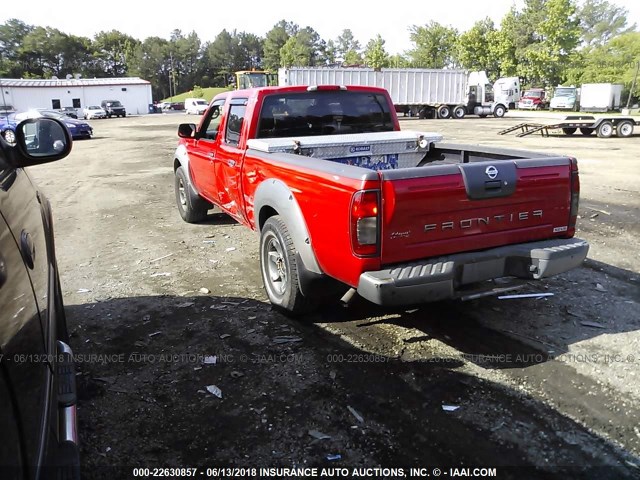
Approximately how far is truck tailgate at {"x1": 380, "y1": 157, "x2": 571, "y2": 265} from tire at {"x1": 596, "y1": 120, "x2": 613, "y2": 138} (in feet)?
67.9

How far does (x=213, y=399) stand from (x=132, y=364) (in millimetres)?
847

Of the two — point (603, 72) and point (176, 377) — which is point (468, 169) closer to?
point (176, 377)

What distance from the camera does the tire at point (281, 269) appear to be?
420 centimetres

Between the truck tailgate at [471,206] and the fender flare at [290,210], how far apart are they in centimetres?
73

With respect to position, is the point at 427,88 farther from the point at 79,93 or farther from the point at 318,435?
the point at 79,93

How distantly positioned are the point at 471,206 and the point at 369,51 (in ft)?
256

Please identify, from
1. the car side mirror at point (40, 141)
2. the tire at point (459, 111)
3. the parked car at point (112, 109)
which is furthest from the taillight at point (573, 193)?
the parked car at point (112, 109)

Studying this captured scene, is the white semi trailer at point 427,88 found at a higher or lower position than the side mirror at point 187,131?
higher

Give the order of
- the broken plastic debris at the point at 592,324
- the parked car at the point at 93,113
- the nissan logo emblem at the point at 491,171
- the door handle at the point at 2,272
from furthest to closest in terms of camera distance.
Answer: the parked car at the point at 93,113, the broken plastic debris at the point at 592,324, the nissan logo emblem at the point at 491,171, the door handle at the point at 2,272

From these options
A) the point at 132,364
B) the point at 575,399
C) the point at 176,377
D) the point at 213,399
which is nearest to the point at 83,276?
the point at 132,364

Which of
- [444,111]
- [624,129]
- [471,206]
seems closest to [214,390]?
[471,206]

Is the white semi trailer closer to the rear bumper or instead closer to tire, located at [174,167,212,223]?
tire, located at [174,167,212,223]

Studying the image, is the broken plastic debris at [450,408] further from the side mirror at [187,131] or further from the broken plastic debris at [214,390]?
the side mirror at [187,131]

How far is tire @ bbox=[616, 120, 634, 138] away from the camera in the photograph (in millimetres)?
21625
